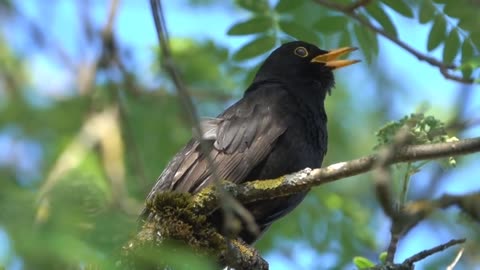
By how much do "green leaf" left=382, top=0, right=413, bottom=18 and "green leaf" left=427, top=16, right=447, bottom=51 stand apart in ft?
0.60

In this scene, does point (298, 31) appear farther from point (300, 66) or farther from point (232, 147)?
point (232, 147)

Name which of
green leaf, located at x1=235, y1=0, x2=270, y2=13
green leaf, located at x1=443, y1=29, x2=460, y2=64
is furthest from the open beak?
green leaf, located at x1=443, y1=29, x2=460, y2=64

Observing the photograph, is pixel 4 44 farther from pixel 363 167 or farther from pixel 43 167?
pixel 363 167

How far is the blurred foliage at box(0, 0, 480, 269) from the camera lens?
2777 mm

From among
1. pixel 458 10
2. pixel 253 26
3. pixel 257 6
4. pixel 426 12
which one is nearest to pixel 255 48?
pixel 253 26

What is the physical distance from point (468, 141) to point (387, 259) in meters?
1.30

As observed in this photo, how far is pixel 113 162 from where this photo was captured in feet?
22.3

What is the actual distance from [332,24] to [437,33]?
32.2 inches

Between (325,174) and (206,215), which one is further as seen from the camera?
(206,215)

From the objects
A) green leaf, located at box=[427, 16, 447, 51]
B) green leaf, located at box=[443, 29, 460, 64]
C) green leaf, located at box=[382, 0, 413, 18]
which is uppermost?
green leaf, located at box=[382, 0, 413, 18]

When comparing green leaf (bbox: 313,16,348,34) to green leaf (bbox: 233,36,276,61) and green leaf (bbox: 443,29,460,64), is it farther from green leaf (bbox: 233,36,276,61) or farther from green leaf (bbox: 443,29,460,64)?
green leaf (bbox: 443,29,460,64)

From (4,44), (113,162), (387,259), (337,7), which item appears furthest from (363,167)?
(4,44)

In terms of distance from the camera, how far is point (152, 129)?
27.9ft

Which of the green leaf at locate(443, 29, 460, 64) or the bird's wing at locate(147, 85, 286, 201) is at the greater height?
the green leaf at locate(443, 29, 460, 64)
